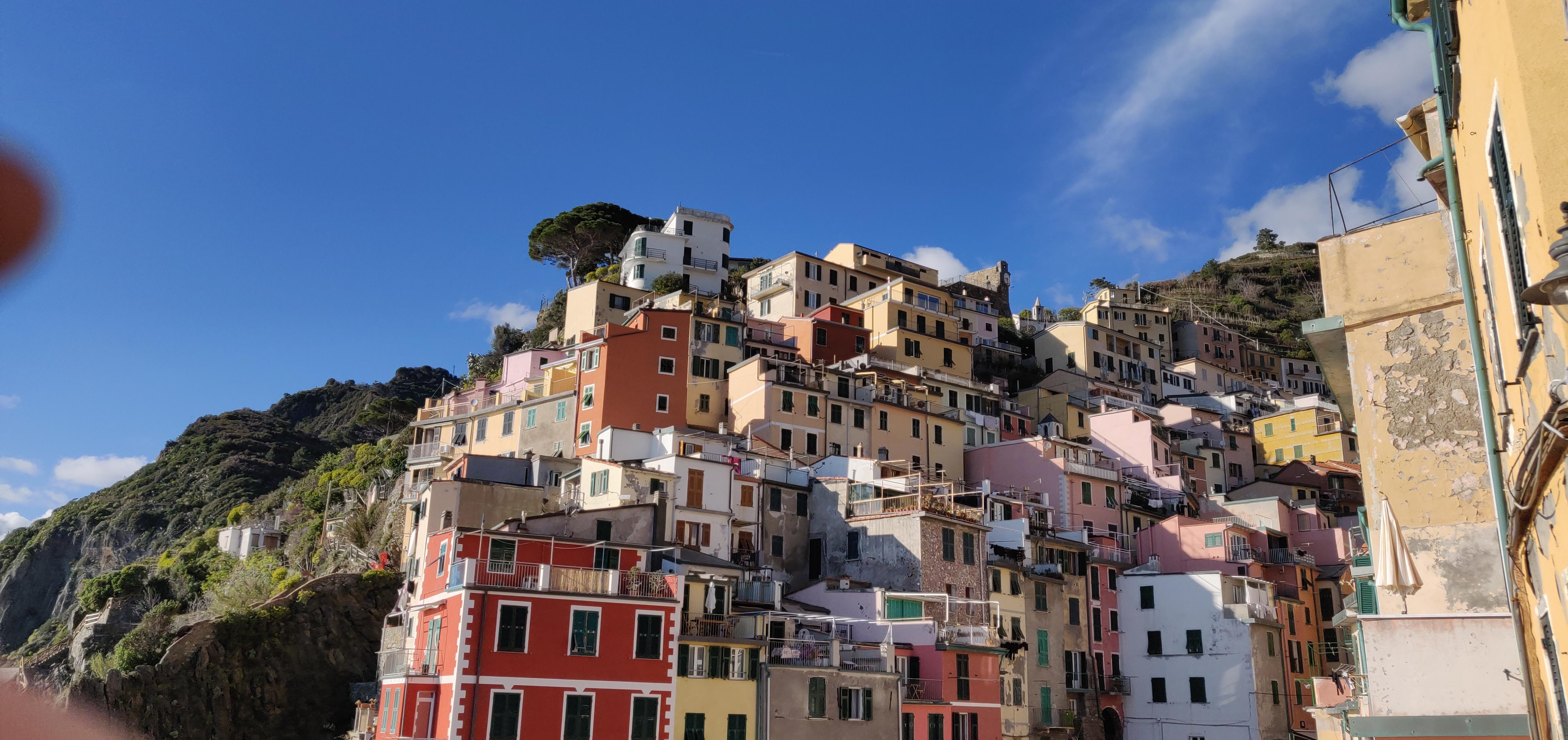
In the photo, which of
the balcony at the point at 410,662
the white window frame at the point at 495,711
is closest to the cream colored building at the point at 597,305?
the balcony at the point at 410,662

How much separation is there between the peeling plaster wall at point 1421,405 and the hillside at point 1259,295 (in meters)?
103

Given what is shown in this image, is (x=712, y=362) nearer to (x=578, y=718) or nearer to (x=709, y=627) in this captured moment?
(x=709, y=627)

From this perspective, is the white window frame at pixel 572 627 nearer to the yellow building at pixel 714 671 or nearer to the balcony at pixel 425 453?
the yellow building at pixel 714 671

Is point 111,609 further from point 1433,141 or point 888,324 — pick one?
point 1433,141

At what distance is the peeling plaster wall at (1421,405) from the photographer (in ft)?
48.7

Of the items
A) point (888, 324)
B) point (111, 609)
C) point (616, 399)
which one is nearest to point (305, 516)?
point (111, 609)

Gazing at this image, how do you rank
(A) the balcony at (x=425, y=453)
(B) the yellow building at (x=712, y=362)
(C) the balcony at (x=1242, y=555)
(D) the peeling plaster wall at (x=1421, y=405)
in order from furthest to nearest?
(A) the balcony at (x=425, y=453)
(B) the yellow building at (x=712, y=362)
(C) the balcony at (x=1242, y=555)
(D) the peeling plaster wall at (x=1421, y=405)

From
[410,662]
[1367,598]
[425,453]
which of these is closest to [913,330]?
[425,453]

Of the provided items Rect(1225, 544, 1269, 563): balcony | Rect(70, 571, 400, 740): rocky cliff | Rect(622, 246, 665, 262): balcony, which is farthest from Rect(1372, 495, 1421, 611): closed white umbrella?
Rect(622, 246, 665, 262): balcony

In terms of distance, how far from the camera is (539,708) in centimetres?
3192

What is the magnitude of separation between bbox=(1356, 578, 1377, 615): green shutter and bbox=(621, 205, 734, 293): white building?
62492 millimetres

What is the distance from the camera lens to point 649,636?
33906 mm

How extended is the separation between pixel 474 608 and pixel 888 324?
4126 cm

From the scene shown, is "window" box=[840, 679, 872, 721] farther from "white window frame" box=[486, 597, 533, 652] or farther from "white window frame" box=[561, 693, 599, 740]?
"white window frame" box=[486, 597, 533, 652]
